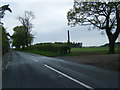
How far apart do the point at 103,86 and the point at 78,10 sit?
986 inches

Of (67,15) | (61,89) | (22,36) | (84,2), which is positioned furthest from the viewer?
(22,36)

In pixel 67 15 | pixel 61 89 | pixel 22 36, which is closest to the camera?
pixel 61 89

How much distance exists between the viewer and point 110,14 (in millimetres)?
31203

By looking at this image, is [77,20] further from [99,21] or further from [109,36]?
[109,36]

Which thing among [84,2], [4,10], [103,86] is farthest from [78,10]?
[103,86]

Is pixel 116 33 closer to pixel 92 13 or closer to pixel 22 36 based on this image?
pixel 92 13

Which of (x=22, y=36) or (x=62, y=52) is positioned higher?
(x=22, y=36)

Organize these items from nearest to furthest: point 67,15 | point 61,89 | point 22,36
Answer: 1. point 61,89
2. point 67,15
3. point 22,36

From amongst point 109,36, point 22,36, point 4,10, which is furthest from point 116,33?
point 22,36

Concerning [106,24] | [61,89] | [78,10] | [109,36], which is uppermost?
[78,10]

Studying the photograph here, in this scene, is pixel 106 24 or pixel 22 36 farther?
pixel 22 36

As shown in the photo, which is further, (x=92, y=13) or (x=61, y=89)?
(x=92, y=13)

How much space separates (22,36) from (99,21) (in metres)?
68.0

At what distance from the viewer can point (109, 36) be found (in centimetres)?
3142
